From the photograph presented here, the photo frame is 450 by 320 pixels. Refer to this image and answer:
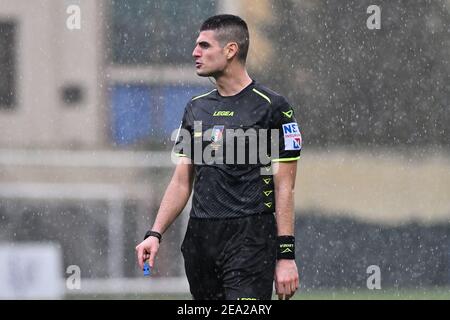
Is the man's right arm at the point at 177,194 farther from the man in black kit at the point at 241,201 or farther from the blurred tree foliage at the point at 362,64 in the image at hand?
the blurred tree foliage at the point at 362,64

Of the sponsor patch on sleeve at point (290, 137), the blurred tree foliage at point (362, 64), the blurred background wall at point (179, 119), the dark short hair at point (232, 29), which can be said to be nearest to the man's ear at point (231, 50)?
the dark short hair at point (232, 29)

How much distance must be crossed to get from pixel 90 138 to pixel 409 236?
12.4 ft

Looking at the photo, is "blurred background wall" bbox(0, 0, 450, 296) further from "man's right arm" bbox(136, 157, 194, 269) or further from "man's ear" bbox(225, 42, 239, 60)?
"man's ear" bbox(225, 42, 239, 60)

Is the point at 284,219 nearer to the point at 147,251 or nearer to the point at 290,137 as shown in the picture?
the point at 290,137

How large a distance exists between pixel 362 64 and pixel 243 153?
28.9 feet

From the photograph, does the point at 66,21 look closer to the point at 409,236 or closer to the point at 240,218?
the point at 409,236

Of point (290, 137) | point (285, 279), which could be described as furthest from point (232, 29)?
point (285, 279)

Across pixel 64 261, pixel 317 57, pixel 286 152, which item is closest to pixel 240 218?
pixel 286 152

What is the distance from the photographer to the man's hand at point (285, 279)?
534 cm

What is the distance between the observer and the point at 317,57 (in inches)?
550

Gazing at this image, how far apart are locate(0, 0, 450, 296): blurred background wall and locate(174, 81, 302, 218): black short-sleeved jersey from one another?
6.98 m

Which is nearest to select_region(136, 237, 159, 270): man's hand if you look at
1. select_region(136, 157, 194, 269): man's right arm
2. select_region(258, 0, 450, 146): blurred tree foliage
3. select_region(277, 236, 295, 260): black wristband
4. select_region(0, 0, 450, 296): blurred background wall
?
select_region(136, 157, 194, 269): man's right arm

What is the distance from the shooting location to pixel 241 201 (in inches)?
215

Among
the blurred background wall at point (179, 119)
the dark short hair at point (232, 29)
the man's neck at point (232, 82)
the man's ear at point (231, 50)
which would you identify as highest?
the dark short hair at point (232, 29)
